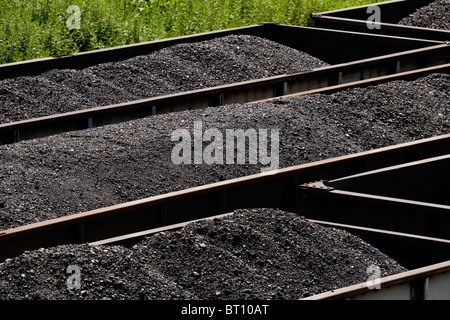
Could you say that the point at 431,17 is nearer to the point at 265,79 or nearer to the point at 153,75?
the point at 265,79

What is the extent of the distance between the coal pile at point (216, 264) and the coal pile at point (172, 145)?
134 centimetres

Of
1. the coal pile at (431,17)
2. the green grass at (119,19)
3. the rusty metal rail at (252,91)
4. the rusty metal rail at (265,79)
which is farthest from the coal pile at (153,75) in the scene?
the coal pile at (431,17)

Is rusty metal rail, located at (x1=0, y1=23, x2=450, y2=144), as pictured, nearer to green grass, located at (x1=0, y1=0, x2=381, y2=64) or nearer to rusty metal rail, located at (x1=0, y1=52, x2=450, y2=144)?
rusty metal rail, located at (x1=0, y1=52, x2=450, y2=144)

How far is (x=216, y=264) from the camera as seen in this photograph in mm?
6906

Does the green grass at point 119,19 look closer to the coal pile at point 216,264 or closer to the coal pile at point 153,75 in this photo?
the coal pile at point 153,75

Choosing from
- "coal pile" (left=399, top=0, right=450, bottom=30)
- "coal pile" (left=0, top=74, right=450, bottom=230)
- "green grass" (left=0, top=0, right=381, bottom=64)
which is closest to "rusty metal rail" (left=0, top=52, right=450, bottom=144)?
"coal pile" (left=0, top=74, right=450, bottom=230)

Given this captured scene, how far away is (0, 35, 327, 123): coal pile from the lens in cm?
1119

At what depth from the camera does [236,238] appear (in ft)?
23.7

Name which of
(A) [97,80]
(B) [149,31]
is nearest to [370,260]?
(A) [97,80]

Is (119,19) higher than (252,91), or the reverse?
(252,91)

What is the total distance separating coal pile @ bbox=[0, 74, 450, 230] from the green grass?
15.5ft

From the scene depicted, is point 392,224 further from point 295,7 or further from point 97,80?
point 295,7

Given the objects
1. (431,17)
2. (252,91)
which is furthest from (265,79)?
(431,17)

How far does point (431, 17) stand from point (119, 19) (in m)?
4.94
